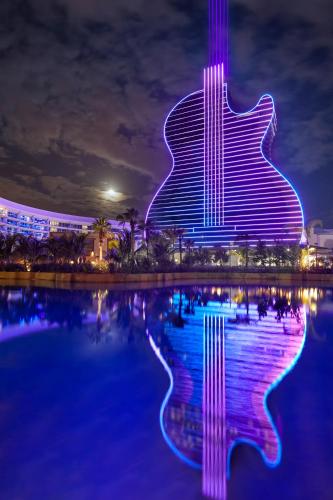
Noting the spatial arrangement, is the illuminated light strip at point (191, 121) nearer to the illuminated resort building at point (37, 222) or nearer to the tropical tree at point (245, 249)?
the illuminated resort building at point (37, 222)

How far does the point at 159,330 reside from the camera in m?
10.7

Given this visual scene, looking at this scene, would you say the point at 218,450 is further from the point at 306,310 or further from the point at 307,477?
the point at 306,310

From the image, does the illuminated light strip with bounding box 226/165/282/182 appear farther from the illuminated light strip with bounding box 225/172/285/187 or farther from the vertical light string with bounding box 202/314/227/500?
the vertical light string with bounding box 202/314/227/500

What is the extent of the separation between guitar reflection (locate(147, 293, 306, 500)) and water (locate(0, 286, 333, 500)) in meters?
0.02

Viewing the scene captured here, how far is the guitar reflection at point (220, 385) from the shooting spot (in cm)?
379

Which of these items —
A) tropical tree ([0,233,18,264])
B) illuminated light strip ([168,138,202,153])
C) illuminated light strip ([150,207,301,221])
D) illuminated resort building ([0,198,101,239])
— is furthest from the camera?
illuminated light strip ([168,138,202,153])

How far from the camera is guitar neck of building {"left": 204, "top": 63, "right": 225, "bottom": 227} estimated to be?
4513 inches

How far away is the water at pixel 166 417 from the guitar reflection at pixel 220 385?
0.02 meters

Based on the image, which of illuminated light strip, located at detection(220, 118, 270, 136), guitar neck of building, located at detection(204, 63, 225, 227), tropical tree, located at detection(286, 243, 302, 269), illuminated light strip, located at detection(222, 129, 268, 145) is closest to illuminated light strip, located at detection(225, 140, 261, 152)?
illuminated light strip, located at detection(222, 129, 268, 145)

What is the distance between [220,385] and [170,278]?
107ft

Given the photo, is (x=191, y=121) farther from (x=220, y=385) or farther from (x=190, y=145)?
(x=220, y=385)

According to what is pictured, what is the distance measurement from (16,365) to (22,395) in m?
1.93

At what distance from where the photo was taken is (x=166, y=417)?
14.9 feet

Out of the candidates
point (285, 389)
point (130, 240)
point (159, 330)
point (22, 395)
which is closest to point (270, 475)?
point (285, 389)
